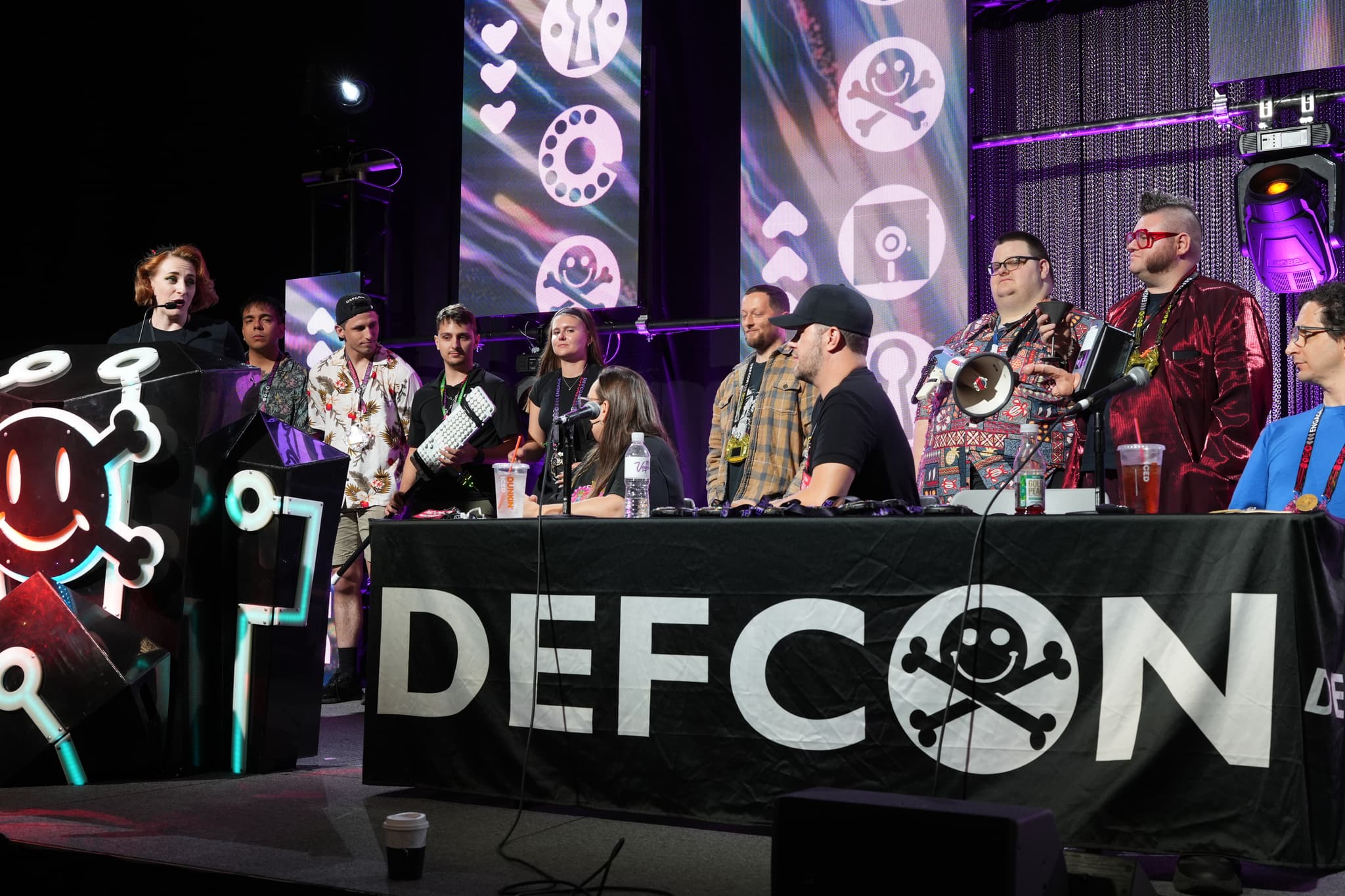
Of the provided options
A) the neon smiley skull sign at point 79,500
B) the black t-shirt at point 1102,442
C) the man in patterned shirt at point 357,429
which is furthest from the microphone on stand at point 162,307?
the black t-shirt at point 1102,442

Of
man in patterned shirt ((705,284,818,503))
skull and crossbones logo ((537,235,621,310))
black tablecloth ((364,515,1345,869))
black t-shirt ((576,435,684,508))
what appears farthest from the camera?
skull and crossbones logo ((537,235,621,310))

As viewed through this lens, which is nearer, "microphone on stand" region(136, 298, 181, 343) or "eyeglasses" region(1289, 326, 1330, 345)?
"eyeglasses" region(1289, 326, 1330, 345)

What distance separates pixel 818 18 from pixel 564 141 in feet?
4.82

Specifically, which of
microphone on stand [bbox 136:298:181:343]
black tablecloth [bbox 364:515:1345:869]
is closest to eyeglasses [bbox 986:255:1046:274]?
black tablecloth [bbox 364:515:1345:869]

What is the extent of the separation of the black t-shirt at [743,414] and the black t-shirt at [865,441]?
4.75 ft

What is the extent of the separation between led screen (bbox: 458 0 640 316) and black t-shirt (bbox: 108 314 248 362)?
2.03 metres

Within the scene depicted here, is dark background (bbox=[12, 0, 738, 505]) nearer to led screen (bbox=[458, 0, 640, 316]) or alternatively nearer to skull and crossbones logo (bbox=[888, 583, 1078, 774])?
led screen (bbox=[458, 0, 640, 316])

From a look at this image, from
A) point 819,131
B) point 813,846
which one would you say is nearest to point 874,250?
point 819,131

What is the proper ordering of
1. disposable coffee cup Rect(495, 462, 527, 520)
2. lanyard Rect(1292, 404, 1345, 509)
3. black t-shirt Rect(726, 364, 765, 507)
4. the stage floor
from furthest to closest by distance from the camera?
black t-shirt Rect(726, 364, 765, 507), disposable coffee cup Rect(495, 462, 527, 520), lanyard Rect(1292, 404, 1345, 509), the stage floor

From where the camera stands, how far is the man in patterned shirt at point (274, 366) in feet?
19.8

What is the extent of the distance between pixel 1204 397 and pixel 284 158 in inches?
240

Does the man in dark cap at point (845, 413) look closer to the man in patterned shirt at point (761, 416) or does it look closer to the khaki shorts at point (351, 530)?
the man in patterned shirt at point (761, 416)

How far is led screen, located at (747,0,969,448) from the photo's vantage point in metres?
5.66

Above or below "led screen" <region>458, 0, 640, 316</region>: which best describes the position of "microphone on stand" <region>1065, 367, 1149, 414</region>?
below
